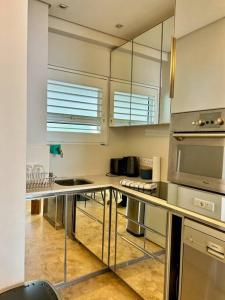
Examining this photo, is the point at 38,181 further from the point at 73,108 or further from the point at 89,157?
the point at 73,108

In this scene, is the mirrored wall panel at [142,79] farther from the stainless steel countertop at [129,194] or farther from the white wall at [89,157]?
the stainless steel countertop at [129,194]

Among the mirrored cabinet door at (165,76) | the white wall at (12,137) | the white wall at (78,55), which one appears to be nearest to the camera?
the white wall at (12,137)

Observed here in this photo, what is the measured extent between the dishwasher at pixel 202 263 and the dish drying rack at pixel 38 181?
120 centimetres

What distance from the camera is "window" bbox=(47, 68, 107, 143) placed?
8.02 ft

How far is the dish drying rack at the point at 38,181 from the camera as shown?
194 cm

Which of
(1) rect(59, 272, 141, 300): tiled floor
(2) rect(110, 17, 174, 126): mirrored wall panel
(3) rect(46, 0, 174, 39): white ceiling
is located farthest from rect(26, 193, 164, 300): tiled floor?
(3) rect(46, 0, 174, 39): white ceiling

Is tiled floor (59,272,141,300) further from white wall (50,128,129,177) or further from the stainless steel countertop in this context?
white wall (50,128,129,177)

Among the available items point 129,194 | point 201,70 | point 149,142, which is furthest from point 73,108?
point 201,70

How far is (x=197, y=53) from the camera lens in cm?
142

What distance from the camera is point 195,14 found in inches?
56.7

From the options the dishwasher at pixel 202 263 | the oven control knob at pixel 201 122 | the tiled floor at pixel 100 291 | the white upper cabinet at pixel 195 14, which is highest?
the white upper cabinet at pixel 195 14

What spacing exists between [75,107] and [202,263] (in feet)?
6.28

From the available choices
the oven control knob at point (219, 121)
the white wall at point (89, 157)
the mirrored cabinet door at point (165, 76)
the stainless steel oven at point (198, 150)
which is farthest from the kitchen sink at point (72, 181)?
the oven control knob at point (219, 121)

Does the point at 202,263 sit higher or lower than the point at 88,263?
higher
